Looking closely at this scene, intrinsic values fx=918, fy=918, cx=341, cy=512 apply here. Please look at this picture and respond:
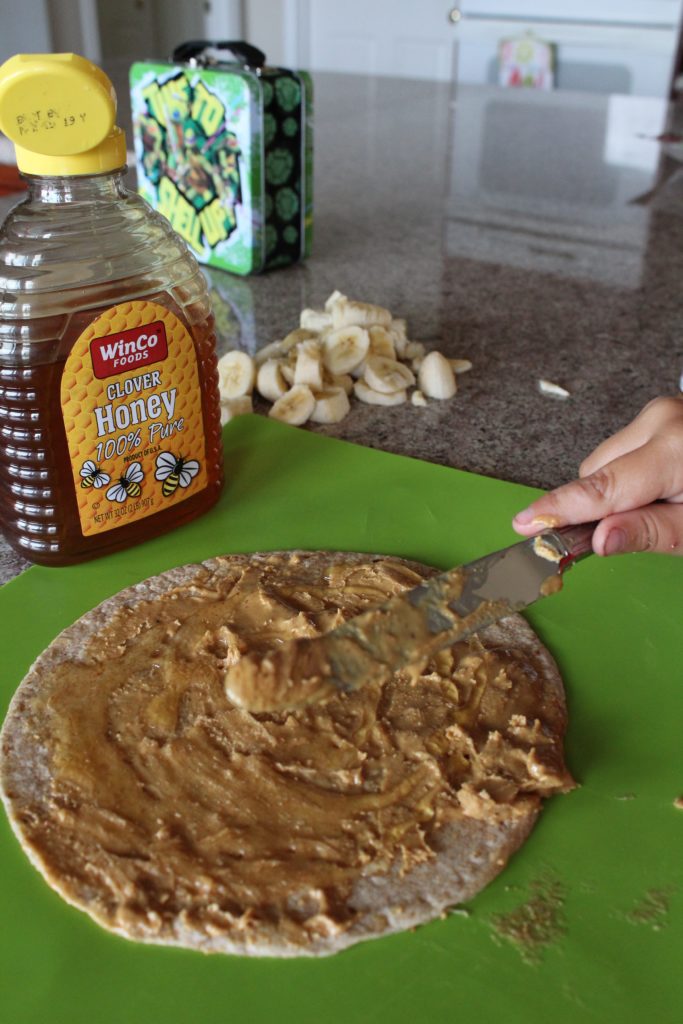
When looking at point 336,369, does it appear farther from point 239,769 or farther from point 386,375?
point 239,769

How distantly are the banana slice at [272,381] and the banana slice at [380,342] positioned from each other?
145 mm

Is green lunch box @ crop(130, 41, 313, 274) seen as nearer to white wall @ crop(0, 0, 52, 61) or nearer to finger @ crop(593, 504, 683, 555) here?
finger @ crop(593, 504, 683, 555)

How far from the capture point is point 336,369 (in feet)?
4.18

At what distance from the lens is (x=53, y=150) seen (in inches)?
28.5

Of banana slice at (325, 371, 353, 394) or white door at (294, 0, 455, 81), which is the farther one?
white door at (294, 0, 455, 81)

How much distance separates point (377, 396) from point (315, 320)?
0.59 ft

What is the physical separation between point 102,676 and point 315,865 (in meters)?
0.25

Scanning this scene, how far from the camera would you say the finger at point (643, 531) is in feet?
2.60

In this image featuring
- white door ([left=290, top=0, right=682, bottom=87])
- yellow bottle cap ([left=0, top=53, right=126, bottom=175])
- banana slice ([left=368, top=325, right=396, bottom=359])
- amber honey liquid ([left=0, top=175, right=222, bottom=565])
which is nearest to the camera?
yellow bottle cap ([left=0, top=53, right=126, bottom=175])

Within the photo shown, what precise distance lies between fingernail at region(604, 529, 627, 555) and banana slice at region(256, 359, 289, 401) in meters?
0.56

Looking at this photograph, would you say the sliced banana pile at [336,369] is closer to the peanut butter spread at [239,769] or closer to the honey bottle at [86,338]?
the honey bottle at [86,338]

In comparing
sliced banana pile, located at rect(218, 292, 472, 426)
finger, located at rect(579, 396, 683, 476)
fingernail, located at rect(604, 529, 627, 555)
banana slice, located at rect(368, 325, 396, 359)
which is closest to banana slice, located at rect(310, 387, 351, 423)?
sliced banana pile, located at rect(218, 292, 472, 426)

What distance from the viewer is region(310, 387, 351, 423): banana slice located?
3.93 feet

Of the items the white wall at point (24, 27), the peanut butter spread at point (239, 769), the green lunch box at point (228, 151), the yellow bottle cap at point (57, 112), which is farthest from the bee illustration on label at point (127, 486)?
the white wall at point (24, 27)
